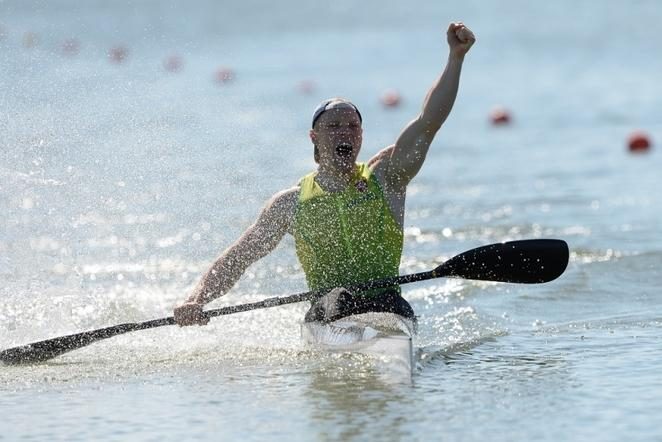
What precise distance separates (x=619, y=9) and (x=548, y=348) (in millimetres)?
36627

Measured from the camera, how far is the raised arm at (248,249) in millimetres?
7438

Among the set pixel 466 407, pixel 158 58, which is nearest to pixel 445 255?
pixel 466 407

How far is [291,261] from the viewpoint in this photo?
10992 mm

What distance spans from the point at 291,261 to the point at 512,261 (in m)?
3.81

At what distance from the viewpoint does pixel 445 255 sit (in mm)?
11281

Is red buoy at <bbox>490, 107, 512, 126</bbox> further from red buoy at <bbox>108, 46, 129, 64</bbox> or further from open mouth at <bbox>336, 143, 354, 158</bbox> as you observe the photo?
open mouth at <bbox>336, 143, 354, 158</bbox>

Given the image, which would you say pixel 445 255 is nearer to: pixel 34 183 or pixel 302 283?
pixel 302 283

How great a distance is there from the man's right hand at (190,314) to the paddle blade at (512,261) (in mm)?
1348

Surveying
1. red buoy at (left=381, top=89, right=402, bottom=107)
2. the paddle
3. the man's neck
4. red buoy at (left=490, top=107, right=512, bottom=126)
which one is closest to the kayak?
the paddle

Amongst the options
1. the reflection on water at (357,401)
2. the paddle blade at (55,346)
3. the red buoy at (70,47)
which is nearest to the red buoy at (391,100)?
the red buoy at (70,47)

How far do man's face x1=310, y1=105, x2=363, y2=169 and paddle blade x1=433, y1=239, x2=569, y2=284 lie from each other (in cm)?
82

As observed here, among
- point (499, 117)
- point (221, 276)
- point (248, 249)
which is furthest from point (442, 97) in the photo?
point (499, 117)

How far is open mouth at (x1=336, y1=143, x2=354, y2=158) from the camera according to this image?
7395mm

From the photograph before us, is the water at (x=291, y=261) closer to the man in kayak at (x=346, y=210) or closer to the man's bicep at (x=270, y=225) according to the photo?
the man in kayak at (x=346, y=210)
